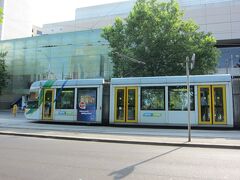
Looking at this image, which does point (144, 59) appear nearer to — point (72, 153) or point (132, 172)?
point (72, 153)

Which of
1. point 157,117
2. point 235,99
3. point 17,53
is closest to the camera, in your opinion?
point 235,99

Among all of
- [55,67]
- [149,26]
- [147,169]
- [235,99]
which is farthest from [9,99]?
[147,169]

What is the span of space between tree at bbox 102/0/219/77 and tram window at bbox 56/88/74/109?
787 centimetres

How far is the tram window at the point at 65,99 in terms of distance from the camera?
19984 mm

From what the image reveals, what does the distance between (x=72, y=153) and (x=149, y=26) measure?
769 inches

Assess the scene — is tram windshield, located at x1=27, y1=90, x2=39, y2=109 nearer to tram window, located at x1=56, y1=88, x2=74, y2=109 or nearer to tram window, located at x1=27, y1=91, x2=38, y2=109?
tram window, located at x1=27, y1=91, x2=38, y2=109

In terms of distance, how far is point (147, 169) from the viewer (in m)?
6.95

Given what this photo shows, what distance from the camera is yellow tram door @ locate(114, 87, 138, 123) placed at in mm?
18062

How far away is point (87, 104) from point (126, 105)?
116 inches

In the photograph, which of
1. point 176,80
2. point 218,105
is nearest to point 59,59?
point 176,80

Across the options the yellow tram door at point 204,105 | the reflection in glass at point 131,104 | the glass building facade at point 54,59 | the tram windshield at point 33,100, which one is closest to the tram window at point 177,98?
the yellow tram door at point 204,105

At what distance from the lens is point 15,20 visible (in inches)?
2616

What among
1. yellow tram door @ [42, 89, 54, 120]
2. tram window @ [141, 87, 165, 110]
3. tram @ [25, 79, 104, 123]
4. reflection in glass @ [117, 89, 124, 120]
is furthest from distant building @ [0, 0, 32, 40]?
tram window @ [141, 87, 165, 110]

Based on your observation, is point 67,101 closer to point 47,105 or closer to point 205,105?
point 47,105
